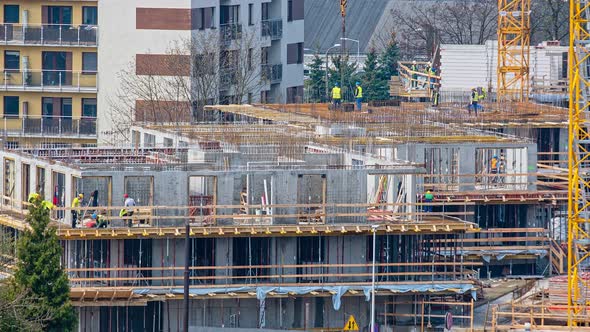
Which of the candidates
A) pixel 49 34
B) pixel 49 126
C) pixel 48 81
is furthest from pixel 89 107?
pixel 49 34

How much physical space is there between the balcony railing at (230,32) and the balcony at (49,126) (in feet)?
28.6

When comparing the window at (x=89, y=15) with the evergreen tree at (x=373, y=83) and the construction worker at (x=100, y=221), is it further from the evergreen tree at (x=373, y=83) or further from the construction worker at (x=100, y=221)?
the construction worker at (x=100, y=221)

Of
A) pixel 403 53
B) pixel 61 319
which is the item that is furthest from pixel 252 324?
pixel 403 53

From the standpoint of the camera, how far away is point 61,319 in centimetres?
5306

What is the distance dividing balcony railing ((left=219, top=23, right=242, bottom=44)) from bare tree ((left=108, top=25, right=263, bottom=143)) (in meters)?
1.51

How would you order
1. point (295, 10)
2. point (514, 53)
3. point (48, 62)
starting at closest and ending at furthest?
1. point (48, 62)
2. point (514, 53)
3. point (295, 10)

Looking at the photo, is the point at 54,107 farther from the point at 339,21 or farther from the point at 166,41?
the point at 339,21

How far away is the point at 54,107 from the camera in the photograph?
324 feet

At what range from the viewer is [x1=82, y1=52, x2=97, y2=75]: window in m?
99.1

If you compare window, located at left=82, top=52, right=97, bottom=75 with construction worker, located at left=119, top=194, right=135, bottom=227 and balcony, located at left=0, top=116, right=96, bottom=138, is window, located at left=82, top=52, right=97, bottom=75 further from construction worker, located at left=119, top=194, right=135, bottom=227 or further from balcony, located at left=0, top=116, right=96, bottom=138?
construction worker, located at left=119, top=194, right=135, bottom=227

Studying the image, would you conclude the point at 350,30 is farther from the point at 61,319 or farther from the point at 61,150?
the point at 61,319

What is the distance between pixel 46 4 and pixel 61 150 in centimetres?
3180

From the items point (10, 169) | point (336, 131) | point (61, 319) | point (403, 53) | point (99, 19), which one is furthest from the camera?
point (403, 53)

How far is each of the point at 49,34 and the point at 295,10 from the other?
21143 mm
